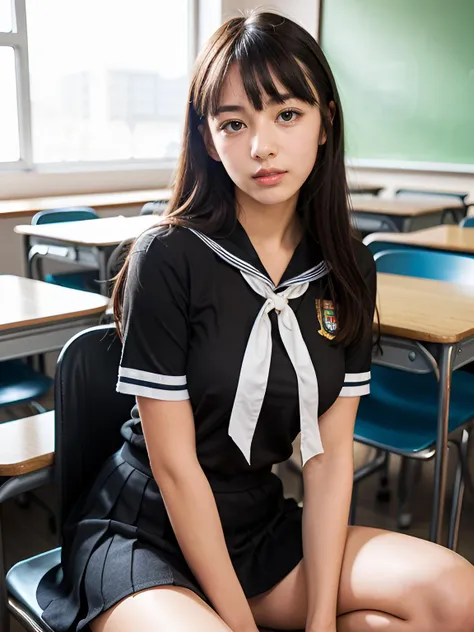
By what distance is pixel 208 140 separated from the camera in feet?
3.82

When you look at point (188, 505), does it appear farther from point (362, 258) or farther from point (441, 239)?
point (441, 239)

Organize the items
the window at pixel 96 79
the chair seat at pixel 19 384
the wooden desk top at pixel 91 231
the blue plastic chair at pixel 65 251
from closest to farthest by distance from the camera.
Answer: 1. the chair seat at pixel 19 384
2. the wooden desk top at pixel 91 231
3. the blue plastic chair at pixel 65 251
4. the window at pixel 96 79

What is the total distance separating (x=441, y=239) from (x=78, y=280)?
5.46 feet

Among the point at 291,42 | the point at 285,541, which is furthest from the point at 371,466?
the point at 291,42

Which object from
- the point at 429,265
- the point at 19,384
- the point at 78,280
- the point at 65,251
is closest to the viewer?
the point at 19,384

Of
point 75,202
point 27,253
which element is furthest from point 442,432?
point 75,202

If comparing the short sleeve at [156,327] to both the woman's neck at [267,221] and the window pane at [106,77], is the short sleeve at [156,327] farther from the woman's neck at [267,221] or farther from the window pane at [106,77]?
the window pane at [106,77]

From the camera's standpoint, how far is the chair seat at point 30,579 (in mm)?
1097

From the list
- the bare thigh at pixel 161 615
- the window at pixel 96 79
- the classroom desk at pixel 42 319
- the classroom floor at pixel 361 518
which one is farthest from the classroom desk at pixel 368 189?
the bare thigh at pixel 161 615

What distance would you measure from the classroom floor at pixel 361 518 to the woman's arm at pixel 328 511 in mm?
1063

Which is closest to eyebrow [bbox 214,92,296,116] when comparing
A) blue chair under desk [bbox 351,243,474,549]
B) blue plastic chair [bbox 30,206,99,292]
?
blue chair under desk [bbox 351,243,474,549]

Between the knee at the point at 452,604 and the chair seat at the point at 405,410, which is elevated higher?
the knee at the point at 452,604

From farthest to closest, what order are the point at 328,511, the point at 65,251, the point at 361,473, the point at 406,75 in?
the point at 406,75 < the point at 65,251 < the point at 361,473 < the point at 328,511

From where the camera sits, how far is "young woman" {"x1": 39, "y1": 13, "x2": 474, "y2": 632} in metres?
1.07
